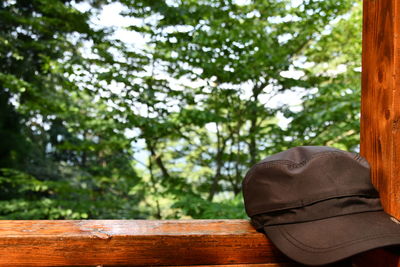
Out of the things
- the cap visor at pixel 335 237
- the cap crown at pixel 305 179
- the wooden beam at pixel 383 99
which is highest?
the wooden beam at pixel 383 99

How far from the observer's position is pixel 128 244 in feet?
2.46

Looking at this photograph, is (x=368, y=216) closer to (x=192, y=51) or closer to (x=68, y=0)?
(x=192, y=51)

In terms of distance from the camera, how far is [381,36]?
86 centimetres

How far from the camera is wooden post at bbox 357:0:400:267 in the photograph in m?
0.82

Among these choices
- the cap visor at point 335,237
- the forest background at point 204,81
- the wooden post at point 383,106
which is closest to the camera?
the cap visor at point 335,237

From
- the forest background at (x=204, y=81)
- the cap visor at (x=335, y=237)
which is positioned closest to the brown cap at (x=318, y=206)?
the cap visor at (x=335, y=237)

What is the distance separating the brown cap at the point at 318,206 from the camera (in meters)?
0.70

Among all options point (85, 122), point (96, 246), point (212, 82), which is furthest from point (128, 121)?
point (96, 246)

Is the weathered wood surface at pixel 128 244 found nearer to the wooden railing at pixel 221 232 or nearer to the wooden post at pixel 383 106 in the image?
the wooden railing at pixel 221 232

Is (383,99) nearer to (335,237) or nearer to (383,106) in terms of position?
(383,106)

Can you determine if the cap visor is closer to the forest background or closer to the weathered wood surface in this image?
the weathered wood surface

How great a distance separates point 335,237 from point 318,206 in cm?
7

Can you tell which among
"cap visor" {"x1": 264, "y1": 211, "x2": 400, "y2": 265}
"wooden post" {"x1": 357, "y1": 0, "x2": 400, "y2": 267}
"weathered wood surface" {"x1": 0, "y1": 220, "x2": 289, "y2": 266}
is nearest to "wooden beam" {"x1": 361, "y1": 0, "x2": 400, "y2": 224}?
"wooden post" {"x1": 357, "y1": 0, "x2": 400, "y2": 267}

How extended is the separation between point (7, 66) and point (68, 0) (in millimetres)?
1486
